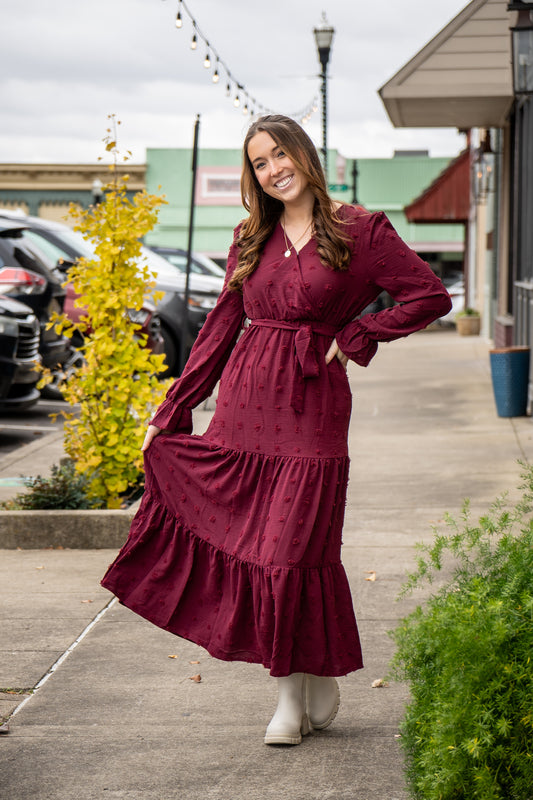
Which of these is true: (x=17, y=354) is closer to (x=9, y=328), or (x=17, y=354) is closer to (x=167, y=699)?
(x=9, y=328)

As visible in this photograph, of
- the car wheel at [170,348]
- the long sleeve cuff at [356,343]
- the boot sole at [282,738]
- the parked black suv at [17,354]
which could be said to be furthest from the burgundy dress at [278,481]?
the car wheel at [170,348]

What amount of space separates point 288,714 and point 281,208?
1632 mm

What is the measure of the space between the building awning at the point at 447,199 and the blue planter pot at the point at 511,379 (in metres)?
18.4

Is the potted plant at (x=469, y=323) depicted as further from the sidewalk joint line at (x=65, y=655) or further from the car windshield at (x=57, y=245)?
the sidewalk joint line at (x=65, y=655)

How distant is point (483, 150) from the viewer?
17.1 meters

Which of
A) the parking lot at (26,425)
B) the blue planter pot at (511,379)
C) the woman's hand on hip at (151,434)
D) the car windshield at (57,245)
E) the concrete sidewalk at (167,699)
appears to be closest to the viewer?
the concrete sidewalk at (167,699)

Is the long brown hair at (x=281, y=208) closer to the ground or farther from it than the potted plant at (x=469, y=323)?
closer to the ground

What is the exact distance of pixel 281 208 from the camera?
147 inches

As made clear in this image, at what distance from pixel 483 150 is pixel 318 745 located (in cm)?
1476

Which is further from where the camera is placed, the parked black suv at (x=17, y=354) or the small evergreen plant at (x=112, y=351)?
the parked black suv at (x=17, y=354)

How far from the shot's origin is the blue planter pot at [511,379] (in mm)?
10367

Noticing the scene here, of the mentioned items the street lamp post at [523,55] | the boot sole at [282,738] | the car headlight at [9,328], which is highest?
the street lamp post at [523,55]

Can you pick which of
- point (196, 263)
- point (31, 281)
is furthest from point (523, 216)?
point (196, 263)

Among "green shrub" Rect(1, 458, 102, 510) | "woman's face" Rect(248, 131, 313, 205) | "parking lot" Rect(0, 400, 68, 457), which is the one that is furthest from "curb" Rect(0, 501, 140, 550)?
"parking lot" Rect(0, 400, 68, 457)
